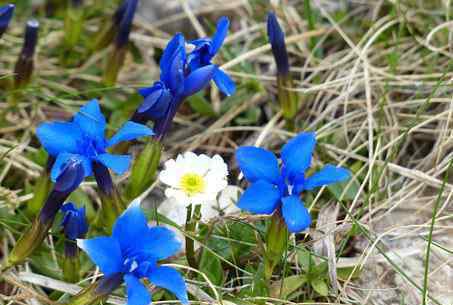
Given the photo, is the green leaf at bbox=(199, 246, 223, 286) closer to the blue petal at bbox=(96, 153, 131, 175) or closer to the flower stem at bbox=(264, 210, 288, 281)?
the flower stem at bbox=(264, 210, 288, 281)

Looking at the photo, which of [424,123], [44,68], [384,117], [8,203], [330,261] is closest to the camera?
[330,261]

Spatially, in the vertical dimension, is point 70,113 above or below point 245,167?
below

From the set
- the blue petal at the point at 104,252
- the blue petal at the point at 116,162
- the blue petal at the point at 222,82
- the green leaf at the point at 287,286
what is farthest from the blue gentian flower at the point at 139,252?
the blue petal at the point at 222,82

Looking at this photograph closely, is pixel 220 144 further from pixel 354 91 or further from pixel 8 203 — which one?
pixel 8 203

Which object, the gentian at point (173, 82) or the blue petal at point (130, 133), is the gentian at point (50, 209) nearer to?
the blue petal at point (130, 133)

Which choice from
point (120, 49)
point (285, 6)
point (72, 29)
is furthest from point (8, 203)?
point (285, 6)

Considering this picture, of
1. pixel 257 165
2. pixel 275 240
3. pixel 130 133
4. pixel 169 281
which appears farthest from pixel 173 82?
pixel 169 281

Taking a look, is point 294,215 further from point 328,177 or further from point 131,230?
point 131,230
